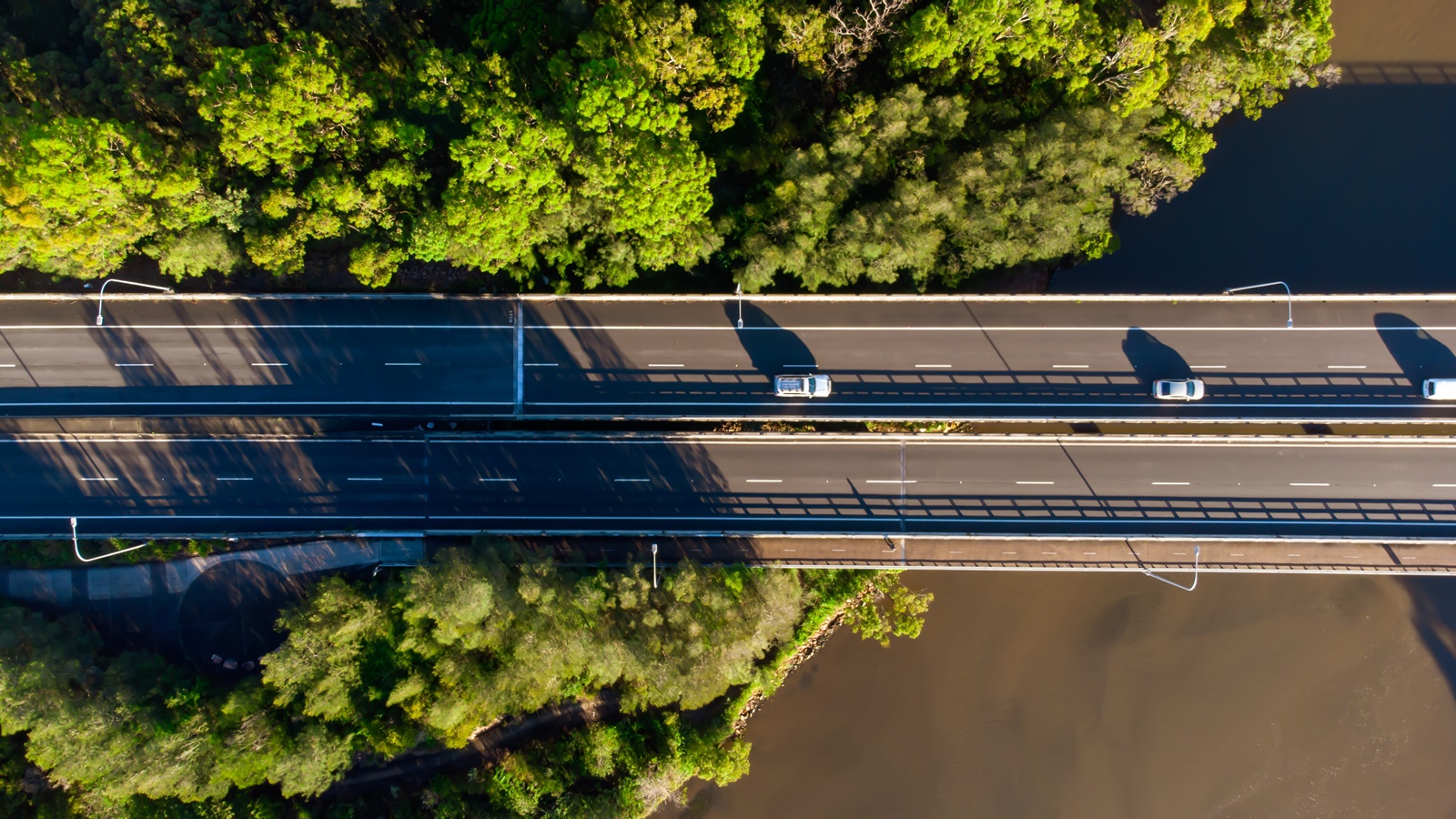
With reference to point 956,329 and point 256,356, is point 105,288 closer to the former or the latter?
point 256,356

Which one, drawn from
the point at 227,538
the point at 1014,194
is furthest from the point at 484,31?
the point at 227,538

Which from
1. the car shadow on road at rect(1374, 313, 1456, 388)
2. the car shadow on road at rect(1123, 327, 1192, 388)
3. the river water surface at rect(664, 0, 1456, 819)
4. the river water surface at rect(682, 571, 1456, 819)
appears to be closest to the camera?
the car shadow on road at rect(1374, 313, 1456, 388)

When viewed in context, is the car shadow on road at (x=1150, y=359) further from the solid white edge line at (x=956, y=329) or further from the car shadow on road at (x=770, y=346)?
the car shadow on road at (x=770, y=346)

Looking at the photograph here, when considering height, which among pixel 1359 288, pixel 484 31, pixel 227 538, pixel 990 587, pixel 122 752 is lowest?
pixel 990 587

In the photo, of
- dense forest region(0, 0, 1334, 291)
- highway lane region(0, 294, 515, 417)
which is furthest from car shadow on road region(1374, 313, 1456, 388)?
highway lane region(0, 294, 515, 417)

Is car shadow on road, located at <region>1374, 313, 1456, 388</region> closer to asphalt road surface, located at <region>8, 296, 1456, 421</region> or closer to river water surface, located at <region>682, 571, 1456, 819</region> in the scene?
asphalt road surface, located at <region>8, 296, 1456, 421</region>

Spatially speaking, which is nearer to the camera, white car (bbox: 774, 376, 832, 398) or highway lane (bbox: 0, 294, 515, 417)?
white car (bbox: 774, 376, 832, 398)

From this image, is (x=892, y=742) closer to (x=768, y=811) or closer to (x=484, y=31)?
(x=768, y=811)
